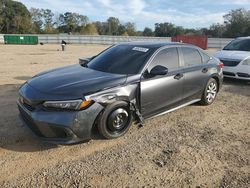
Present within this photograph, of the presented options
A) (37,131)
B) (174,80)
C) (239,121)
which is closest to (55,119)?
(37,131)

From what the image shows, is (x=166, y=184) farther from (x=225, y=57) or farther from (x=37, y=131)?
(x=225, y=57)

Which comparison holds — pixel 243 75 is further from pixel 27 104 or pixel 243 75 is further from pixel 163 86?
pixel 27 104

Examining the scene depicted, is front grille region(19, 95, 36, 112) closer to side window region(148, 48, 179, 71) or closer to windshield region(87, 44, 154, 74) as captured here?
windshield region(87, 44, 154, 74)

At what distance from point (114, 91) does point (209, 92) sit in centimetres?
306

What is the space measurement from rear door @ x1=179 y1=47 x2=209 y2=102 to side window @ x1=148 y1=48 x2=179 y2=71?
8.3 inches

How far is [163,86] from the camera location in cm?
493

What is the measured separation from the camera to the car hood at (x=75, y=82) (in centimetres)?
395

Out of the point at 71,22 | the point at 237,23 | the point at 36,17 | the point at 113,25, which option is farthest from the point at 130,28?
the point at 237,23

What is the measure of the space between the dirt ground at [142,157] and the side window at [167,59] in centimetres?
110

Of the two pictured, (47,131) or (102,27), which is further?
(102,27)

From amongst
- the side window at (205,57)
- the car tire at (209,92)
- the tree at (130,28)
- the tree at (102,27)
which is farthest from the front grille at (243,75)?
the tree at (102,27)

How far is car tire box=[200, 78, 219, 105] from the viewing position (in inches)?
244

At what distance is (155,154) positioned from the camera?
4020 millimetres

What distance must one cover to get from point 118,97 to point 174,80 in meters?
1.47
